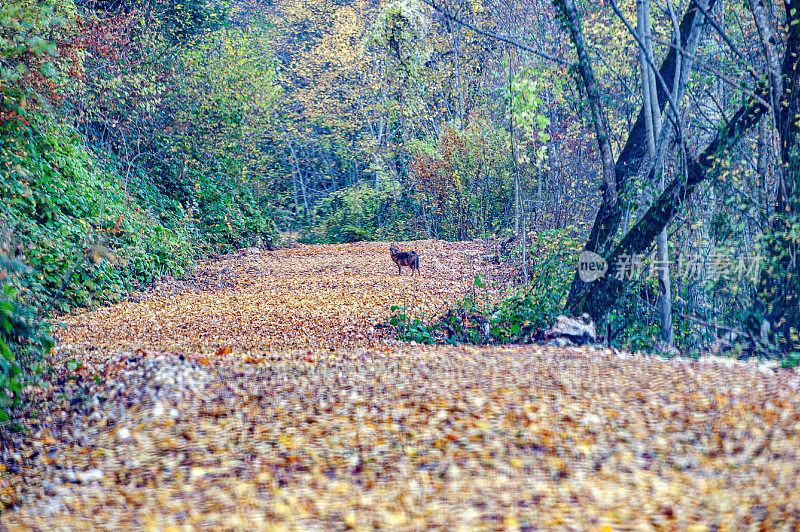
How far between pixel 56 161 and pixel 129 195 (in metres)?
2.63

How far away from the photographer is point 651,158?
19.6 ft

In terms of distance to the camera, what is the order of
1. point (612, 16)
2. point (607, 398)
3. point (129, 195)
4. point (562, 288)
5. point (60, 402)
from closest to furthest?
point (607, 398) < point (60, 402) < point (562, 288) < point (612, 16) < point (129, 195)

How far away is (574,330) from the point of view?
6105mm

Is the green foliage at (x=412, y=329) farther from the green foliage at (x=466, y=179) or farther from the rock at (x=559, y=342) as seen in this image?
the green foliage at (x=466, y=179)

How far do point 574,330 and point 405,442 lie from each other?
3.40 m

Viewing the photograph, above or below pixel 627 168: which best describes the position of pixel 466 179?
above

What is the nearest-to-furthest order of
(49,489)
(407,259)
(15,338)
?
(49,489), (15,338), (407,259)

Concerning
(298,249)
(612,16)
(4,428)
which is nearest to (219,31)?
(298,249)

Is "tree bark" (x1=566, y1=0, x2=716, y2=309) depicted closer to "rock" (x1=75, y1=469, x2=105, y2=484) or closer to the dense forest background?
the dense forest background

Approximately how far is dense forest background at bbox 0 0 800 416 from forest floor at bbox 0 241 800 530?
2.36ft

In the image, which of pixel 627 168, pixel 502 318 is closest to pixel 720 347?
pixel 627 168

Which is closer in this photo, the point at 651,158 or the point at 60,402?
the point at 60,402

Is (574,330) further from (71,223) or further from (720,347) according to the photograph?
(71,223)

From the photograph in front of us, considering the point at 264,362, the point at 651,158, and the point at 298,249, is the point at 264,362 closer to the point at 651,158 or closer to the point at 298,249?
the point at 651,158
